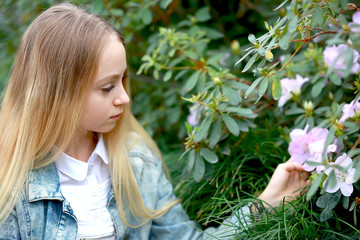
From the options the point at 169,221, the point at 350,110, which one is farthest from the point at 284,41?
the point at 169,221

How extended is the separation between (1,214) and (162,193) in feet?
1.99

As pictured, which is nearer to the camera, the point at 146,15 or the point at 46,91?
the point at 46,91

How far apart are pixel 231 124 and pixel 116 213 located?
506 mm

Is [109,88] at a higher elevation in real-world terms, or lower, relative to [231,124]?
higher

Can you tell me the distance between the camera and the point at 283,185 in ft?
4.62

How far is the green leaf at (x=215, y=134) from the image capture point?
4.81 ft

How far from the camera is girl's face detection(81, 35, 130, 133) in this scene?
131cm

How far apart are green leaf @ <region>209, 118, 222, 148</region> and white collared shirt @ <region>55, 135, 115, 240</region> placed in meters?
0.38

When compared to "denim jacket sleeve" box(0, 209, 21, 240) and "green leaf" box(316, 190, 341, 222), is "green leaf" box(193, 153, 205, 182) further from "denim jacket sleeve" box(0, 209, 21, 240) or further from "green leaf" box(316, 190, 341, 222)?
"denim jacket sleeve" box(0, 209, 21, 240)

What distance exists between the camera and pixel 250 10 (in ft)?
7.64

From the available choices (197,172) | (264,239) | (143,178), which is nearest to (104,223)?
(143,178)

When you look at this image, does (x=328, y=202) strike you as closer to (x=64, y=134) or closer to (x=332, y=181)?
(x=332, y=181)

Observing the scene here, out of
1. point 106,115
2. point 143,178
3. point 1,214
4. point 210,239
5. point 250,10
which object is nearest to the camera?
point 1,214

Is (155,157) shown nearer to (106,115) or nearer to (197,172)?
(197,172)
